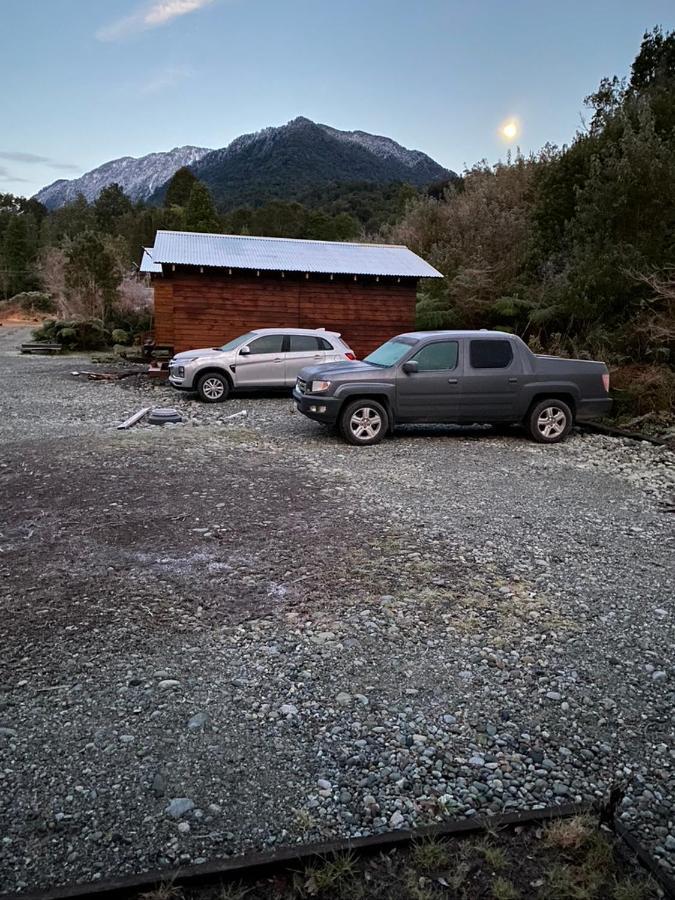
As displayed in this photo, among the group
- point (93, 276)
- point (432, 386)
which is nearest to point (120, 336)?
point (93, 276)

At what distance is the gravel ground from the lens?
2658 millimetres

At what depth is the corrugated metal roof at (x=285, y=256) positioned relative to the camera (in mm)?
18016

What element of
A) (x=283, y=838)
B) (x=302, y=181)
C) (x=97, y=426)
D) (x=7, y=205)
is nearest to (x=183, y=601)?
(x=283, y=838)

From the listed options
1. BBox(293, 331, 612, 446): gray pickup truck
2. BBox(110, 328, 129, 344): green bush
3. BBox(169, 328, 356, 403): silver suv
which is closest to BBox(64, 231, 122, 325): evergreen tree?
BBox(110, 328, 129, 344): green bush

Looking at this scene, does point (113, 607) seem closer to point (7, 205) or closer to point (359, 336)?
point (359, 336)

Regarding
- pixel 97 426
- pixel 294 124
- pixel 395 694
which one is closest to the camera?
pixel 395 694

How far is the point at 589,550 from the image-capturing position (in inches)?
226

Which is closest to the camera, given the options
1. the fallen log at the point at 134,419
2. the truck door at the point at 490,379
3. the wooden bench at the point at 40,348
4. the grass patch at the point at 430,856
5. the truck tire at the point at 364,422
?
the grass patch at the point at 430,856

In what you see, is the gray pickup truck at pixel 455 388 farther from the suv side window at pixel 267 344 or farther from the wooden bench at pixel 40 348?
the wooden bench at pixel 40 348

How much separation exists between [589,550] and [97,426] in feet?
28.3

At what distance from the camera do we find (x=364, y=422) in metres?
10.0

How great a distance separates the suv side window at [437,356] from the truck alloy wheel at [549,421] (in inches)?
66.0

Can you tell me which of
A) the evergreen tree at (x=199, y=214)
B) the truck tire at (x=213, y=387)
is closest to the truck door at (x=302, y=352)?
the truck tire at (x=213, y=387)

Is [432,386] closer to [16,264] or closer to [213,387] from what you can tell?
[213,387]
